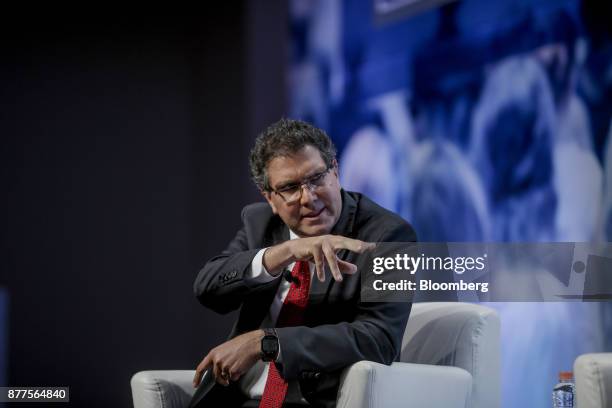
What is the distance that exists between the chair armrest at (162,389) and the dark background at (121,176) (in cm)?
246

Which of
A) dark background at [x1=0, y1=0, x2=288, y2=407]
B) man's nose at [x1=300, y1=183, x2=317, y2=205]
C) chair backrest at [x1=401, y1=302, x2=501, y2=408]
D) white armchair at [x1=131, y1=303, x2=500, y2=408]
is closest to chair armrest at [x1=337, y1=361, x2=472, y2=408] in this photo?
white armchair at [x1=131, y1=303, x2=500, y2=408]

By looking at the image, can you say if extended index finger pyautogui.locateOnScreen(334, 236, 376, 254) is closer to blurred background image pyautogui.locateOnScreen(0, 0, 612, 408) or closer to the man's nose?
the man's nose

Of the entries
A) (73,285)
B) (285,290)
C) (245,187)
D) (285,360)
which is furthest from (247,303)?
(73,285)

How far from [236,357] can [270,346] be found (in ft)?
0.31

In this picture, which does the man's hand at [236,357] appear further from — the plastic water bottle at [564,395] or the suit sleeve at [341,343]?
the plastic water bottle at [564,395]

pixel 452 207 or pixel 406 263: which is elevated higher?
pixel 452 207

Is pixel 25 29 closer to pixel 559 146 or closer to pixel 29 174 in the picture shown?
pixel 29 174

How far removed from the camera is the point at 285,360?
7.05 feet

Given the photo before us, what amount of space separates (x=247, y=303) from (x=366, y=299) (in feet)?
1.32

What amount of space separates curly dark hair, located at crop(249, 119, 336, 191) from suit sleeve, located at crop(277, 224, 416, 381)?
18.2 inches

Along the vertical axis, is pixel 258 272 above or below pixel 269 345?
above

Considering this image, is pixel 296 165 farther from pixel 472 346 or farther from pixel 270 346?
pixel 472 346

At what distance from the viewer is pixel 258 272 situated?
2.34 m

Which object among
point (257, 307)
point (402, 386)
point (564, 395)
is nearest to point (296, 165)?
point (257, 307)
